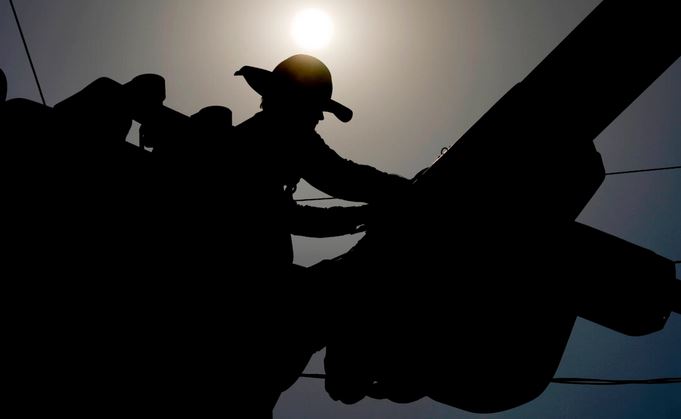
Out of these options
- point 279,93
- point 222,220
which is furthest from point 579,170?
point 279,93

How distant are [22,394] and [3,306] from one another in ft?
1.38

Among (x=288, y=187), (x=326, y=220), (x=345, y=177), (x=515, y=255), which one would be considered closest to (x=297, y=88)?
(x=288, y=187)

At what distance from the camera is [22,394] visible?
1947mm

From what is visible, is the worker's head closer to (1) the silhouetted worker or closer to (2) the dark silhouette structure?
(1) the silhouetted worker

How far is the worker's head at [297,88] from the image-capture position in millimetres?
3018

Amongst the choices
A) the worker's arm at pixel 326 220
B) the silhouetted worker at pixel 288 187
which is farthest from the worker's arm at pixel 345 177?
the worker's arm at pixel 326 220

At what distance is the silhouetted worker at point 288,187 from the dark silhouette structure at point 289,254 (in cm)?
1

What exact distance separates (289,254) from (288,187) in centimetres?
50

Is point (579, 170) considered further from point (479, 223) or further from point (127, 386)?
point (127, 386)

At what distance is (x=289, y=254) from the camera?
8.82 ft

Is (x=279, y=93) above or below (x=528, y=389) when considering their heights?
above

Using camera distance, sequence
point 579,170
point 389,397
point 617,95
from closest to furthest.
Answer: point 617,95, point 579,170, point 389,397

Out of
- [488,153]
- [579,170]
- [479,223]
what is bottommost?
[479,223]

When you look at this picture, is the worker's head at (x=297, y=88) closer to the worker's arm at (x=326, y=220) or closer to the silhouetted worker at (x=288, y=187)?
the silhouetted worker at (x=288, y=187)
